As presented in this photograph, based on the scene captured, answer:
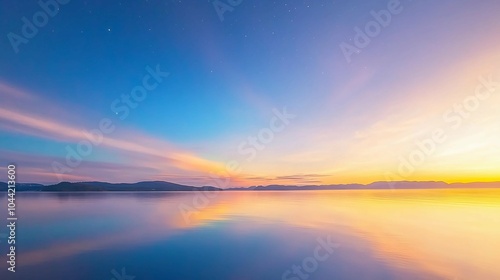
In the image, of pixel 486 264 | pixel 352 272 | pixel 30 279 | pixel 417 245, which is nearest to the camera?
pixel 30 279

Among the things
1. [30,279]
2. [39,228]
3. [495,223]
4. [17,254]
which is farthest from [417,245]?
[39,228]

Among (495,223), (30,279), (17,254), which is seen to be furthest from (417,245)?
(17,254)

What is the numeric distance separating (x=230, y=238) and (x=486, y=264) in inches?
373

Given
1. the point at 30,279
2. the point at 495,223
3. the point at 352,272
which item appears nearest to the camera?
the point at 30,279

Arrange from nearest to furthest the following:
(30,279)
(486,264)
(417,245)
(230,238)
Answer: (30,279) < (486,264) < (417,245) < (230,238)

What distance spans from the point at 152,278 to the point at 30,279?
128 inches

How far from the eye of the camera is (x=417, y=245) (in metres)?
11.8

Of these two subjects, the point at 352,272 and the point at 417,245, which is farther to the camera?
the point at 417,245

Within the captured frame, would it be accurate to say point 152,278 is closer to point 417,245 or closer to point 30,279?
point 30,279

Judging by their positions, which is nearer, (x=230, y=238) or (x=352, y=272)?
(x=352, y=272)

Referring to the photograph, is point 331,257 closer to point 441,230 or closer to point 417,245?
point 417,245

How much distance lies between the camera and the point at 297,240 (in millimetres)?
12445

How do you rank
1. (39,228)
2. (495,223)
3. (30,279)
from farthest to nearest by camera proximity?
(495,223), (39,228), (30,279)

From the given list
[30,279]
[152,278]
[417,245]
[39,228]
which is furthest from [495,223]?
[39,228]
